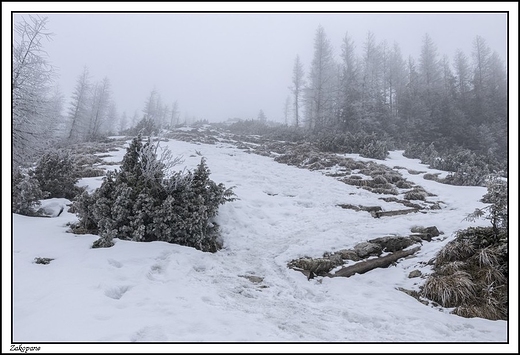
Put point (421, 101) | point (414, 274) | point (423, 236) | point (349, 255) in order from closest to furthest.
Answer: point (414, 274) < point (349, 255) < point (423, 236) < point (421, 101)

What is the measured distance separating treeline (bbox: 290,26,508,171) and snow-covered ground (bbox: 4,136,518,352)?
16.4 m

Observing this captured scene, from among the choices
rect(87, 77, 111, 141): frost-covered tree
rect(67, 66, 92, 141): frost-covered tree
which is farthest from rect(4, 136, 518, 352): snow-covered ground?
rect(87, 77, 111, 141): frost-covered tree

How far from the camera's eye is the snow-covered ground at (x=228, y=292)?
3.17 meters

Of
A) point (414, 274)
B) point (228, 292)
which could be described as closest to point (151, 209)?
point (228, 292)

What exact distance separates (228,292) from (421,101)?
28.7 meters

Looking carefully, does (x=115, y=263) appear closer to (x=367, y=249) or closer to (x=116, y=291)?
(x=116, y=291)

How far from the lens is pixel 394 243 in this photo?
20.1ft

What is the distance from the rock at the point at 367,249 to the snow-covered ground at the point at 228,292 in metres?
0.26

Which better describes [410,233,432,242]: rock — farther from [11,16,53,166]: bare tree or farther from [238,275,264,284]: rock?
[11,16,53,166]: bare tree

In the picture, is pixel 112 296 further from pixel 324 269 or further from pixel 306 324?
pixel 324 269

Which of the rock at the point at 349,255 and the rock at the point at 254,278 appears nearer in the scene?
the rock at the point at 254,278

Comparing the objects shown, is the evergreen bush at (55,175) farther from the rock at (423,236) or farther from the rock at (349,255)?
the rock at (423,236)

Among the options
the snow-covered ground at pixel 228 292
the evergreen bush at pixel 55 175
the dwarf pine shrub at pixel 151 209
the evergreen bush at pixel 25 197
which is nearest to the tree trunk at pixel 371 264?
the snow-covered ground at pixel 228 292

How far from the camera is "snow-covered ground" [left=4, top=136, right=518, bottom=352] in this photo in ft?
10.4
